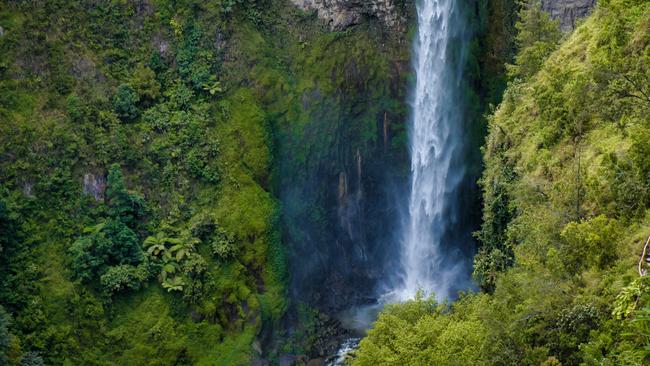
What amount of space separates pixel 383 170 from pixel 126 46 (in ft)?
49.0

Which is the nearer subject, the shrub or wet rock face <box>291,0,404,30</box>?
the shrub

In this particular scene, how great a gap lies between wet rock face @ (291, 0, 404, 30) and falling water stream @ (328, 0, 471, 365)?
2393mm

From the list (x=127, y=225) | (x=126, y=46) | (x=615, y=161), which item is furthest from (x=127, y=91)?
(x=615, y=161)

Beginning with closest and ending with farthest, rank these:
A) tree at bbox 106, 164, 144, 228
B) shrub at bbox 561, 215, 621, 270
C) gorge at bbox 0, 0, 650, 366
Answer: shrub at bbox 561, 215, 621, 270
gorge at bbox 0, 0, 650, 366
tree at bbox 106, 164, 144, 228

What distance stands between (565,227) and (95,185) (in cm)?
2203

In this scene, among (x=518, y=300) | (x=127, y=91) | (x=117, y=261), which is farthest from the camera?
(x=127, y=91)

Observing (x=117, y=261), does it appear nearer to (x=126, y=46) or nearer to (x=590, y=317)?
(x=126, y=46)

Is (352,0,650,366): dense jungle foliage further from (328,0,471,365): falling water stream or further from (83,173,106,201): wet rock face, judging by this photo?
(83,173,106,201): wet rock face

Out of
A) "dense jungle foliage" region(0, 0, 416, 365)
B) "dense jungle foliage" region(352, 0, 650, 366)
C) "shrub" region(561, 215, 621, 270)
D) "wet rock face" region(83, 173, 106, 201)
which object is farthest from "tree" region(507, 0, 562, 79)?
"wet rock face" region(83, 173, 106, 201)

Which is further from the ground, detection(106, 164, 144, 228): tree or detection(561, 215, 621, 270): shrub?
detection(106, 164, 144, 228): tree

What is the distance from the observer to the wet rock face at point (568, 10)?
3644 cm

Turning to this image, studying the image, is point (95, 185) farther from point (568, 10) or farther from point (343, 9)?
point (568, 10)

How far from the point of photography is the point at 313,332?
36.6 meters

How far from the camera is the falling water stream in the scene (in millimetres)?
40844
